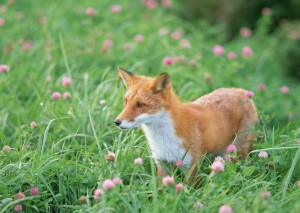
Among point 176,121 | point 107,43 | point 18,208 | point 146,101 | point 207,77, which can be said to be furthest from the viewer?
point 107,43

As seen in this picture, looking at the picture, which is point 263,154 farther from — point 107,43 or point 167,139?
point 107,43

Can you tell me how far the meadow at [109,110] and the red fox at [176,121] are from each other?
0.56 ft

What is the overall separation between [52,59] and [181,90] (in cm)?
235

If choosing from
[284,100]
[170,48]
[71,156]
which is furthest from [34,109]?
[284,100]

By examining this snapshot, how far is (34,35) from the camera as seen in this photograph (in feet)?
30.8

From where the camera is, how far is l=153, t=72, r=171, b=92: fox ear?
16.7 ft

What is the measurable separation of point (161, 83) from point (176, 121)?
43 cm

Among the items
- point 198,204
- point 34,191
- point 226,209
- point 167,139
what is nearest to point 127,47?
point 167,139

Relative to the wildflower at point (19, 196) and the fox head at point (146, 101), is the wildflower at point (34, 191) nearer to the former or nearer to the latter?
the wildflower at point (19, 196)

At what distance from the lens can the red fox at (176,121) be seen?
5078mm

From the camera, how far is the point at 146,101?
16.7 ft

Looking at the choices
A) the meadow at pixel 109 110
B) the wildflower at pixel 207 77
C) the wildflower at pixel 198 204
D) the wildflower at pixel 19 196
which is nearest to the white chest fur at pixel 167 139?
the meadow at pixel 109 110

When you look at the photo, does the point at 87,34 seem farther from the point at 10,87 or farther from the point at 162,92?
the point at 162,92

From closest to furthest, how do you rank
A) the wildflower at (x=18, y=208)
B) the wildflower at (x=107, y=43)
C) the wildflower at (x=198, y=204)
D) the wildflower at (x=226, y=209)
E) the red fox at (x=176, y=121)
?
the wildflower at (x=226, y=209) < the wildflower at (x=198, y=204) < the wildflower at (x=18, y=208) < the red fox at (x=176, y=121) < the wildflower at (x=107, y=43)
